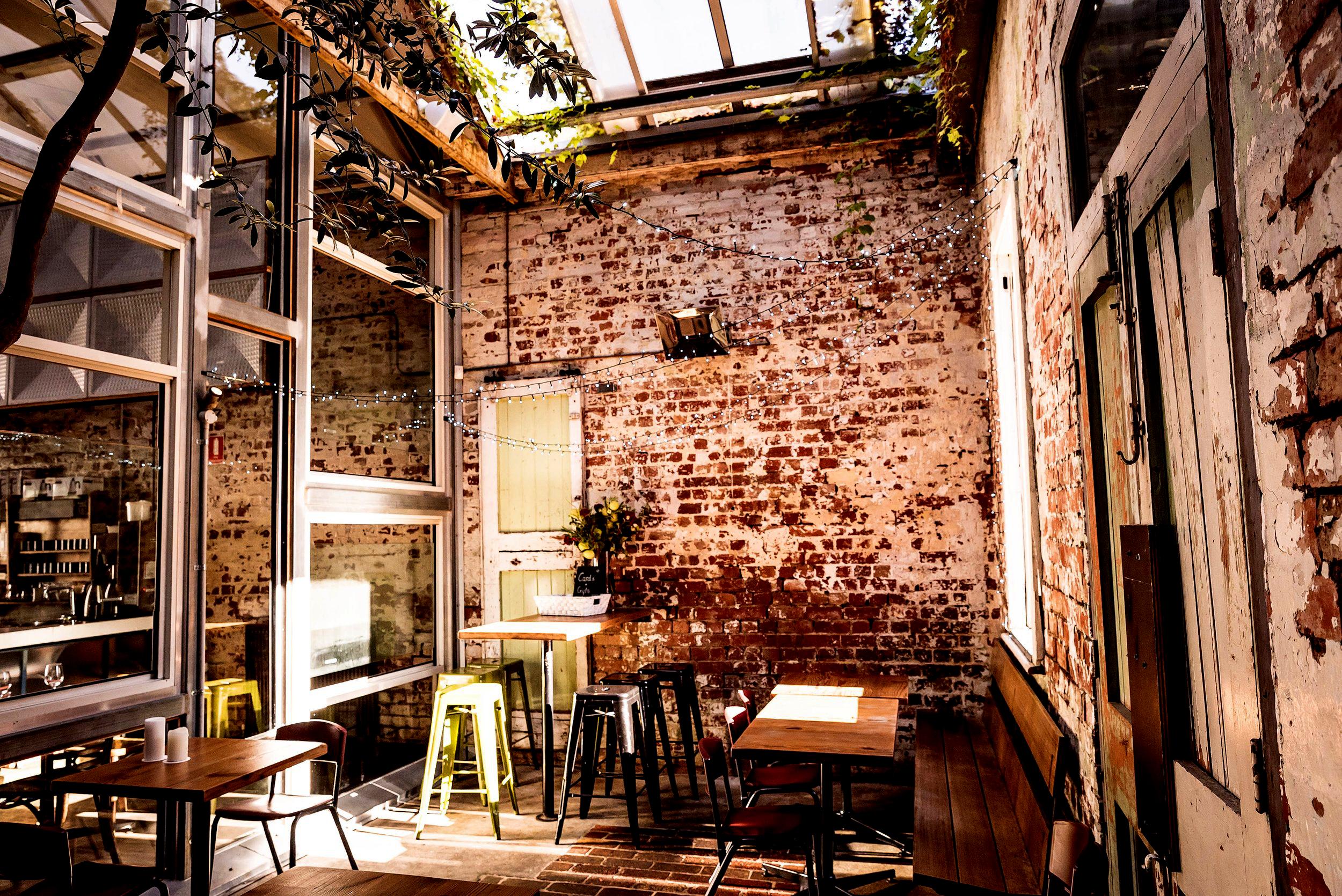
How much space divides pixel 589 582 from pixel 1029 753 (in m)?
2.96

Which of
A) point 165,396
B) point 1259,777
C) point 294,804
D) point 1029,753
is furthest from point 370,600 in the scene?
point 1259,777

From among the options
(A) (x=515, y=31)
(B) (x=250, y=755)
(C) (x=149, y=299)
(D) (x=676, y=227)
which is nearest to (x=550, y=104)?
(D) (x=676, y=227)

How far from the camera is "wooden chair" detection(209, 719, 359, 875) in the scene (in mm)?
3850

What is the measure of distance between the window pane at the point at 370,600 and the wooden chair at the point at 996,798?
11.3 feet

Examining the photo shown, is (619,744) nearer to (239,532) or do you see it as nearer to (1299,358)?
(239,532)

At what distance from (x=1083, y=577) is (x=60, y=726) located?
3.86 metres

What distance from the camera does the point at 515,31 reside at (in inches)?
90.6

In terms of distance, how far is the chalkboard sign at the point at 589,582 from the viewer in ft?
18.7

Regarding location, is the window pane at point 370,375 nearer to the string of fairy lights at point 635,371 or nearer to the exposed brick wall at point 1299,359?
the string of fairy lights at point 635,371

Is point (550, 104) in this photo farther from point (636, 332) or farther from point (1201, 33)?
point (1201, 33)

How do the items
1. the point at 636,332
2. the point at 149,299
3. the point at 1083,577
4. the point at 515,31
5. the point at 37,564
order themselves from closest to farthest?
the point at 515,31 → the point at 1083,577 → the point at 37,564 → the point at 149,299 → the point at 636,332

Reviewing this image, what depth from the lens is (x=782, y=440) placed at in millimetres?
5867

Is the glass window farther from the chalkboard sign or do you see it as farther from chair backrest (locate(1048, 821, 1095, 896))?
the chalkboard sign

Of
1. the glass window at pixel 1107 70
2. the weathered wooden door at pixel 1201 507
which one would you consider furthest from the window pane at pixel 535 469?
the weathered wooden door at pixel 1201 507
